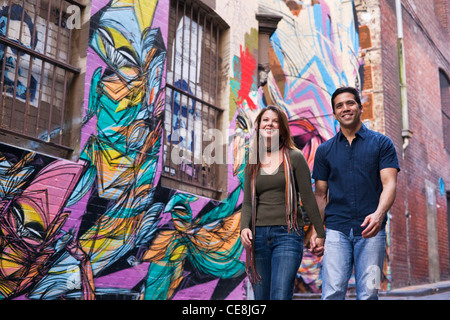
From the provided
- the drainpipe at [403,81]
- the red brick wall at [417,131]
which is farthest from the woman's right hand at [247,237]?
the drainpipe at [403,81]

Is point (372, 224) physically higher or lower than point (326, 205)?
lower

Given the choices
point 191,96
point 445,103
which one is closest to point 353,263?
point 191,96

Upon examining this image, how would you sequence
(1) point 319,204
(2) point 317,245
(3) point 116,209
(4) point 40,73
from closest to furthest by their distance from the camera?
1. (2) point 317,245
2. (1) point 319,204
3. (4) point 40,73
4. (3) point 116,209

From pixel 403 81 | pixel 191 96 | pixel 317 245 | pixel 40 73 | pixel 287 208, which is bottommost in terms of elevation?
pixel 317 245

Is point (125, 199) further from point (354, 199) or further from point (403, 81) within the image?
point (403, 81)

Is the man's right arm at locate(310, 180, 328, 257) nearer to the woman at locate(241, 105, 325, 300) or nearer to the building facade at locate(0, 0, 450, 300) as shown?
the woman at locate(241, 105, 325, 300)

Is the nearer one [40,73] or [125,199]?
[40,73]

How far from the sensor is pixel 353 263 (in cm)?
326

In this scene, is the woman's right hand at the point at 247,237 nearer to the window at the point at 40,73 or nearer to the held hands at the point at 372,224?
the held hands at the point at 372,224

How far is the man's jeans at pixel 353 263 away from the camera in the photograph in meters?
3.05

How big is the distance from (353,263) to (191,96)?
4.27m

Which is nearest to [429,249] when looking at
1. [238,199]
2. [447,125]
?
[447,125]

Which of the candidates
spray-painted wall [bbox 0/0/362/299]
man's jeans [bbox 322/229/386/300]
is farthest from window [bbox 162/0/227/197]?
man's jeans [bbox 322/229/386/300]

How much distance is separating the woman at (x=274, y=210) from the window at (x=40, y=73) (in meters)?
2.53
